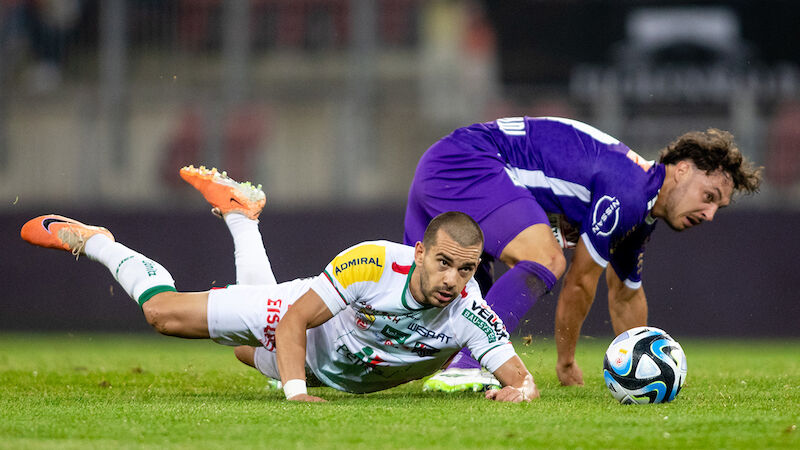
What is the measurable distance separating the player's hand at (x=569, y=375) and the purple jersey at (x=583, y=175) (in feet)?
2.07

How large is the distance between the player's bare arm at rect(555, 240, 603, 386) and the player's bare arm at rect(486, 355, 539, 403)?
101cm

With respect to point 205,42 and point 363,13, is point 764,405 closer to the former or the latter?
point 363,13

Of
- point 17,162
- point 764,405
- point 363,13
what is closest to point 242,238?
point 764,405

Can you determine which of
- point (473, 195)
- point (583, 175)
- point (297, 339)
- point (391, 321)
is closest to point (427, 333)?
point (391, 321)

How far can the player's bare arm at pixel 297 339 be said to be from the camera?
4.70 m

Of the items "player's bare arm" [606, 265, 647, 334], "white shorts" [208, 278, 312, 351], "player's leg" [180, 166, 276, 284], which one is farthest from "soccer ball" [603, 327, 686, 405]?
"player's leg" [180, 166, 276, 284]

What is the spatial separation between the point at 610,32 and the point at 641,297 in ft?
35.2

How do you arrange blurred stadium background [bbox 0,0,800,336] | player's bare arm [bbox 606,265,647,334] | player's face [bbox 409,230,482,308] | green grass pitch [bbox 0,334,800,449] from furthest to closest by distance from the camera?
blurred stadium background [bbox 0,0,800,336], player's bare arm [bbox 606,265,647,334], player's face [bbox 409,230,482,308], green grass pitch [bbox 0,334,800,449]

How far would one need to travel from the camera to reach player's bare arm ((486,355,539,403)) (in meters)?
4.66

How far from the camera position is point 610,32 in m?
16.2

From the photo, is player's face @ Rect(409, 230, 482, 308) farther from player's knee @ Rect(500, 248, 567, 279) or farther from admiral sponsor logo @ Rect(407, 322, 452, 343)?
player's knee @ Rect(500, 248, 567, 279)

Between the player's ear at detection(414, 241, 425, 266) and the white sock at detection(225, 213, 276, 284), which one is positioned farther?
the white sock at detection(225, 213, 276, 284)

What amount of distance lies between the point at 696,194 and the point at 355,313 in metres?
1.97

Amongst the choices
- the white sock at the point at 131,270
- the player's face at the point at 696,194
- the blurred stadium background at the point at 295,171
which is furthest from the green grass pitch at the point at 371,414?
the blurred stadium background at the point at 295,171
